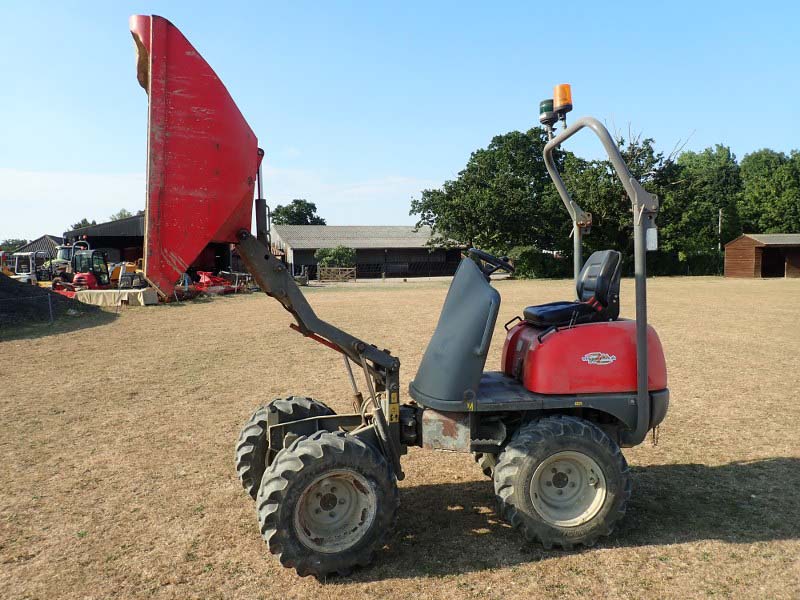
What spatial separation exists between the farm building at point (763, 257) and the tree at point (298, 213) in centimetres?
6313

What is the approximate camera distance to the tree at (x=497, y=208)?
144 ft

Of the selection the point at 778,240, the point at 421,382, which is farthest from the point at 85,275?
the point at 778,240

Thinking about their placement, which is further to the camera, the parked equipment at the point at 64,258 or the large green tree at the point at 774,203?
the large green tree at the point at 774,203

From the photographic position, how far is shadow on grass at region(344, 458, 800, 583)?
3699 mm

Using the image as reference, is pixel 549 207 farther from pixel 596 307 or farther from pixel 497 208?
pixel 596 307

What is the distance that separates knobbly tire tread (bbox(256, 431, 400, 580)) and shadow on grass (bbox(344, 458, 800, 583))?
0.18m

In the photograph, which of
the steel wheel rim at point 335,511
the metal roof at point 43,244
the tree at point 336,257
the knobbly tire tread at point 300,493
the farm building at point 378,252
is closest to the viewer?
the knobbly tire tread at point 300,493

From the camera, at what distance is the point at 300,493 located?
3.46 meters

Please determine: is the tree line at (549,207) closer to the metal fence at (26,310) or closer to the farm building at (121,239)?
the farm building at (121,239)

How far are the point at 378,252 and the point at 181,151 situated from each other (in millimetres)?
52198

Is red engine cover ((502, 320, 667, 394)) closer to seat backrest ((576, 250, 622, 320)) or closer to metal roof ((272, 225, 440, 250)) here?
seat backrest ((576, 250, 622, 320))

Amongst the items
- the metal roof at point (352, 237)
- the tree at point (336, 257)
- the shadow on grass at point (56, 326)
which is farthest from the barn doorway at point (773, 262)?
the shadow on grass at point (56, 326)

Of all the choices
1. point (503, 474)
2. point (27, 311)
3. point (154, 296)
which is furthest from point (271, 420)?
point (154, 296)

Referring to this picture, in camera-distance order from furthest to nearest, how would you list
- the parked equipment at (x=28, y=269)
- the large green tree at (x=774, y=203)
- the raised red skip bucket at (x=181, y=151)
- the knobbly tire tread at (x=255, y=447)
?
1. the large green tree at (x=774, y=203)
2. the parked equipment at (x=28, y=269)
3. the knobbly tire tread at (x=255, y=447)
4. the raised red skip bucket at (x=181, y=151)
